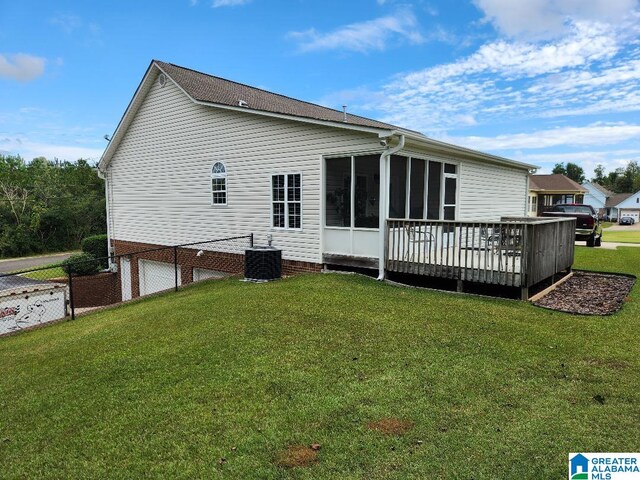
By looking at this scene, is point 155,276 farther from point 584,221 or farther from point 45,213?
point 45,213

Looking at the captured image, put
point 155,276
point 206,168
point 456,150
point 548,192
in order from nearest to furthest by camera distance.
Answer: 1. point 456,150
2. point 206,168
3. point 155,276
4. point 548,192

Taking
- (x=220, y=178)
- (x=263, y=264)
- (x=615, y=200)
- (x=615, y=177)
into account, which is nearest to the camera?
(x=263, y=264)

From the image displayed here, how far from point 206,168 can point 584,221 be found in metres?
18.2

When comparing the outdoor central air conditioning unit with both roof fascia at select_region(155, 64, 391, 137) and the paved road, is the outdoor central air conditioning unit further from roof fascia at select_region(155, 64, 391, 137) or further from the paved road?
the paved road

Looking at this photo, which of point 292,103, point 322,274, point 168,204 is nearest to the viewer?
point 322,274

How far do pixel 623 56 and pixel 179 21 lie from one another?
15101mm

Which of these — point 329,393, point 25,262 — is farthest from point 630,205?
point 329,393

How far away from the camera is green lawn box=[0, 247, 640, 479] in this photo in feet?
10.1

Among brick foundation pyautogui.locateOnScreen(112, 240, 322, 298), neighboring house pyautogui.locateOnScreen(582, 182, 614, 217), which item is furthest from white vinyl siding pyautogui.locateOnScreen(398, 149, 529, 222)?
neighboring house pyautogui.locateOnScreen(582, 182, 614, 217)

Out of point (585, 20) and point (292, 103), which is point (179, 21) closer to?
point (292, 103)

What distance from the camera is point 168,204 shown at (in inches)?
572

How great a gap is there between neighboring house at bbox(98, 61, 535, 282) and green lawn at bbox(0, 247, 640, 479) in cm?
334

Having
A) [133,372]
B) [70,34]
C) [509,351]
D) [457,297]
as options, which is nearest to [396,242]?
[457,297]

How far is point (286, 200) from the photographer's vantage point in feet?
35.3
